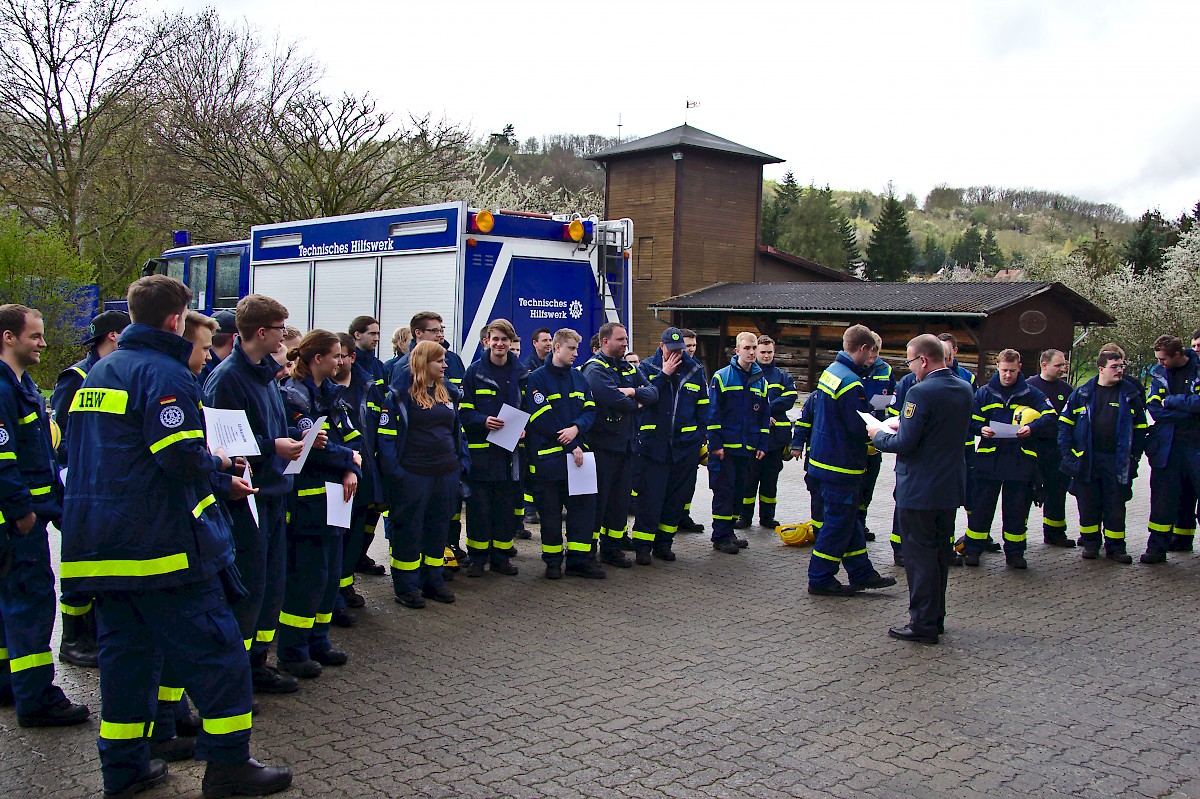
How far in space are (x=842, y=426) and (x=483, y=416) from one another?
2.82 meters

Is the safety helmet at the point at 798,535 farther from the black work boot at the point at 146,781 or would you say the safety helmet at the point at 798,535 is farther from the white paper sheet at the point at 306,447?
the black work boot at the point at 146,781

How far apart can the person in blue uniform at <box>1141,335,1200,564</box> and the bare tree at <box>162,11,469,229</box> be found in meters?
19.2

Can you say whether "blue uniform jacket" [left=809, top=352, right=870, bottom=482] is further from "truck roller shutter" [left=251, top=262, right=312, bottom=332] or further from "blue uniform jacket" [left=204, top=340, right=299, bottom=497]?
"truck roller shutter" [left=251, top=262, right=312, bottom=332]

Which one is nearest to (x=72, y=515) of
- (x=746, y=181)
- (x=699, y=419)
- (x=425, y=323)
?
(x=425, y=323)

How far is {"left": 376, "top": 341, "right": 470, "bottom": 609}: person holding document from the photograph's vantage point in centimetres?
664

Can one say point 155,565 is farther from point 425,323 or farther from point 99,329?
point 425,323

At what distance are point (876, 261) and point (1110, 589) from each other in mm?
62611

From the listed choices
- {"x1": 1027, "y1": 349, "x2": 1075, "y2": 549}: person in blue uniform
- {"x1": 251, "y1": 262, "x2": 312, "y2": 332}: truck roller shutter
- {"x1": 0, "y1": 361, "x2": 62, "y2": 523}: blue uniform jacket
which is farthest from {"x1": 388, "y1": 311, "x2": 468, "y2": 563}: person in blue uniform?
{"x1": 1027, "y1": 349, "x2": 1075, "y2": 549}: person in blue uniform

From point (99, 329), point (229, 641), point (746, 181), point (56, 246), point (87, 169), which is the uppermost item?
point (746, 181)

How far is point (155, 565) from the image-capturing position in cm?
381

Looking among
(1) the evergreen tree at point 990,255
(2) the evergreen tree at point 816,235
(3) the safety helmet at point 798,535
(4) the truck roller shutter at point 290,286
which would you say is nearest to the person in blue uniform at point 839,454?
(3) the safety helmet at point 798,535

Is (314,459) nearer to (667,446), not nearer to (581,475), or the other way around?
(581,475)

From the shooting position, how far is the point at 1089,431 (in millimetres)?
8852

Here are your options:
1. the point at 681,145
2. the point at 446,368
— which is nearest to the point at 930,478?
the point at 446,368
